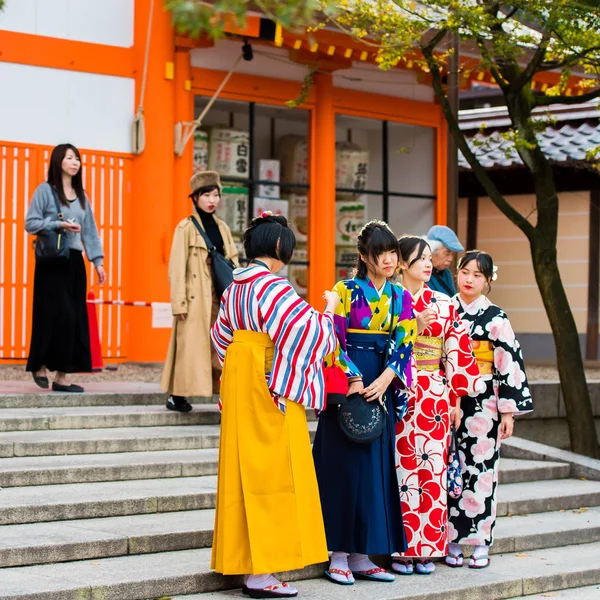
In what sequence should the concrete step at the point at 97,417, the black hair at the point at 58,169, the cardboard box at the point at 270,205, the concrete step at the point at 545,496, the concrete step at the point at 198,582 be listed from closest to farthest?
1. the concrete step at the point at 198,582
2. the concrete step at the point at 545,496
3. the concrete step at the point at 97,417
4. the black hair at the point at 58,169
5. the cardboard box at the point at 270,205

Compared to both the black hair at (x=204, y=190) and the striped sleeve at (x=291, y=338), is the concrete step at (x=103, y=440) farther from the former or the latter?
the striped sleeve at (x=291, y=338)

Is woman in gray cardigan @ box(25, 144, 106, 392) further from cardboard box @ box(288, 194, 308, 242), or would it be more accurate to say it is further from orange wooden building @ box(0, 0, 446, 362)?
cardboard box @ box(288, 194, 308, 242)

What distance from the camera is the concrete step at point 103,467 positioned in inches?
274

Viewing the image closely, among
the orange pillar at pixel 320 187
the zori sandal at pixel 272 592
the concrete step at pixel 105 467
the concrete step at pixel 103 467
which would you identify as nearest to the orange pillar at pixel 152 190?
the orange pillar at pixel 320 187

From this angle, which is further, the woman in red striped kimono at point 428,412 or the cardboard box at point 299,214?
the cardboard box at point 299,214

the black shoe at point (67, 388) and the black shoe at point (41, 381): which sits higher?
the black shoe at point (41, 381)

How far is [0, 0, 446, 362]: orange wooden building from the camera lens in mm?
11680

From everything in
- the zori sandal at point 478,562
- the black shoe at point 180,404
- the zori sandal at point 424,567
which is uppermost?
the black shoe at point 180,404

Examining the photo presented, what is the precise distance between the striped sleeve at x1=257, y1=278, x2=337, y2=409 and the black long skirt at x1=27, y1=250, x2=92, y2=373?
12.6ft

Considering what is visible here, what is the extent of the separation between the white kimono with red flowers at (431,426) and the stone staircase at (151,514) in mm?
297

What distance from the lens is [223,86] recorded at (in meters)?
12.8

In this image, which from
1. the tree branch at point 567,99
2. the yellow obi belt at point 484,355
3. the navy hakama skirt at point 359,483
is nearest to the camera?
the navy hakama skirt at point 359,483

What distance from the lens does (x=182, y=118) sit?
12.4 meters

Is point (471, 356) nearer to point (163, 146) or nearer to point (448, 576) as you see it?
point (448, 576)
